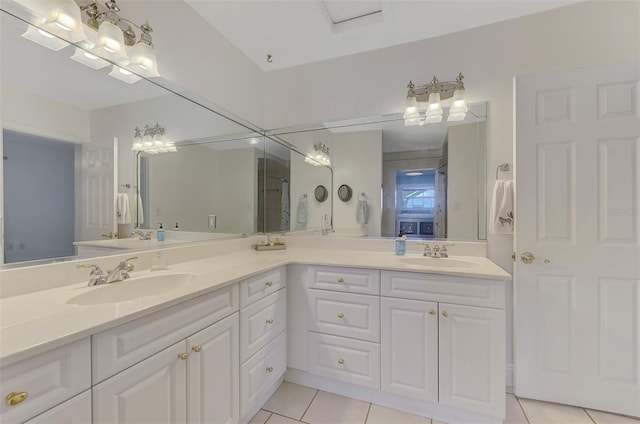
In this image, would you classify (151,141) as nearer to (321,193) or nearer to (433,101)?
(321,193)

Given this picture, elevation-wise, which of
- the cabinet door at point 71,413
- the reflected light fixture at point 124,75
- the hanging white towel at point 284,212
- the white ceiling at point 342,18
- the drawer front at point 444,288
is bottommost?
the cabinet door at point 71,413

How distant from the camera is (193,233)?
73.9 inches

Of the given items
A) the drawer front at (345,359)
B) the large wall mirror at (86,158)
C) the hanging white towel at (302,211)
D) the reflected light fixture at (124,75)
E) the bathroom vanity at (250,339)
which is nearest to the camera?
the bathroom vanity at (250,339)

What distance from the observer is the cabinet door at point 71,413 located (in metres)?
0.66

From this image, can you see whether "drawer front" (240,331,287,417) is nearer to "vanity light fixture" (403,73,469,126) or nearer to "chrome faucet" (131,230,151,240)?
"chrome faucet" (131,230,151,240)

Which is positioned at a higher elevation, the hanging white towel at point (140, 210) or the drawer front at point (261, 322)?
the hanging white towel at point (140, 210)

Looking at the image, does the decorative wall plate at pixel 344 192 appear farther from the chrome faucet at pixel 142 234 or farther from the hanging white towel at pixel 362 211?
the chrome faucet at pixel 142 234

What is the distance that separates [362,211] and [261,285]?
1.11 meters

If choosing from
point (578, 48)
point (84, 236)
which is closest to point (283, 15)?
point (84, 236)

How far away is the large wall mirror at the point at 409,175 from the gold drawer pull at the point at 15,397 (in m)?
1.95

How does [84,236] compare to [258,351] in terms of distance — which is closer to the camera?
[84,236]

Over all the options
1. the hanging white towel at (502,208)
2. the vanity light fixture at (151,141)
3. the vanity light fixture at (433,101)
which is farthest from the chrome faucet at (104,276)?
the hanging white towel at (502,208)

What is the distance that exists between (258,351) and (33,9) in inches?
73.0

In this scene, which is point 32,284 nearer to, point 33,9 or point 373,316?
point 33,9
